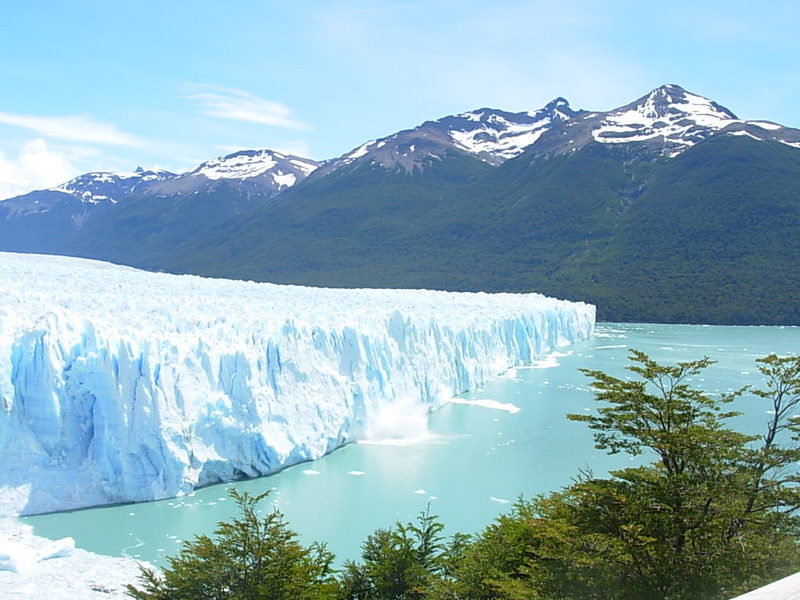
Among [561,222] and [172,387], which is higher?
[561,222]

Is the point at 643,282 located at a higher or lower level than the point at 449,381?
higher

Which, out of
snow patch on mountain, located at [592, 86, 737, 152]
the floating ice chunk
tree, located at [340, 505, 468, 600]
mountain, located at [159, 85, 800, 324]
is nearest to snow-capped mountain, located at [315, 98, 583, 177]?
mountain, located at [159, 85, 800, 324]

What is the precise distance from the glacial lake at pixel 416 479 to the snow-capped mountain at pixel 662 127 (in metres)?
52.3

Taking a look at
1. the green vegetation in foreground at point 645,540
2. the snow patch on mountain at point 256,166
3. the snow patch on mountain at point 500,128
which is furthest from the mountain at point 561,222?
the green vegetation in foreground at point 645,540

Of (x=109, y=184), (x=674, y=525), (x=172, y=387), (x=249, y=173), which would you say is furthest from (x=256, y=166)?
(x=674, y=525)

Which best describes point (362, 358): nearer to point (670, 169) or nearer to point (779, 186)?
point (779, 186)

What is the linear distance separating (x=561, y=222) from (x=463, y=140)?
4250 centimetres

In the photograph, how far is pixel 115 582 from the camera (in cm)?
695

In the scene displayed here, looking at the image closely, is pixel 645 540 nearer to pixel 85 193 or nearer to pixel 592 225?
pixel 592 225

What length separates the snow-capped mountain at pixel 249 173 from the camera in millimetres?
107312

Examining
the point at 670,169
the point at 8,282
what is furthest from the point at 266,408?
the point at 670,169

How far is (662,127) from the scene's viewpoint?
7256 cm

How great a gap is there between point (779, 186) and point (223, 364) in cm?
5140

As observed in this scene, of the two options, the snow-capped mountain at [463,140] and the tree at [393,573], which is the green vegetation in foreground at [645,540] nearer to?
the tree at [393,573]
